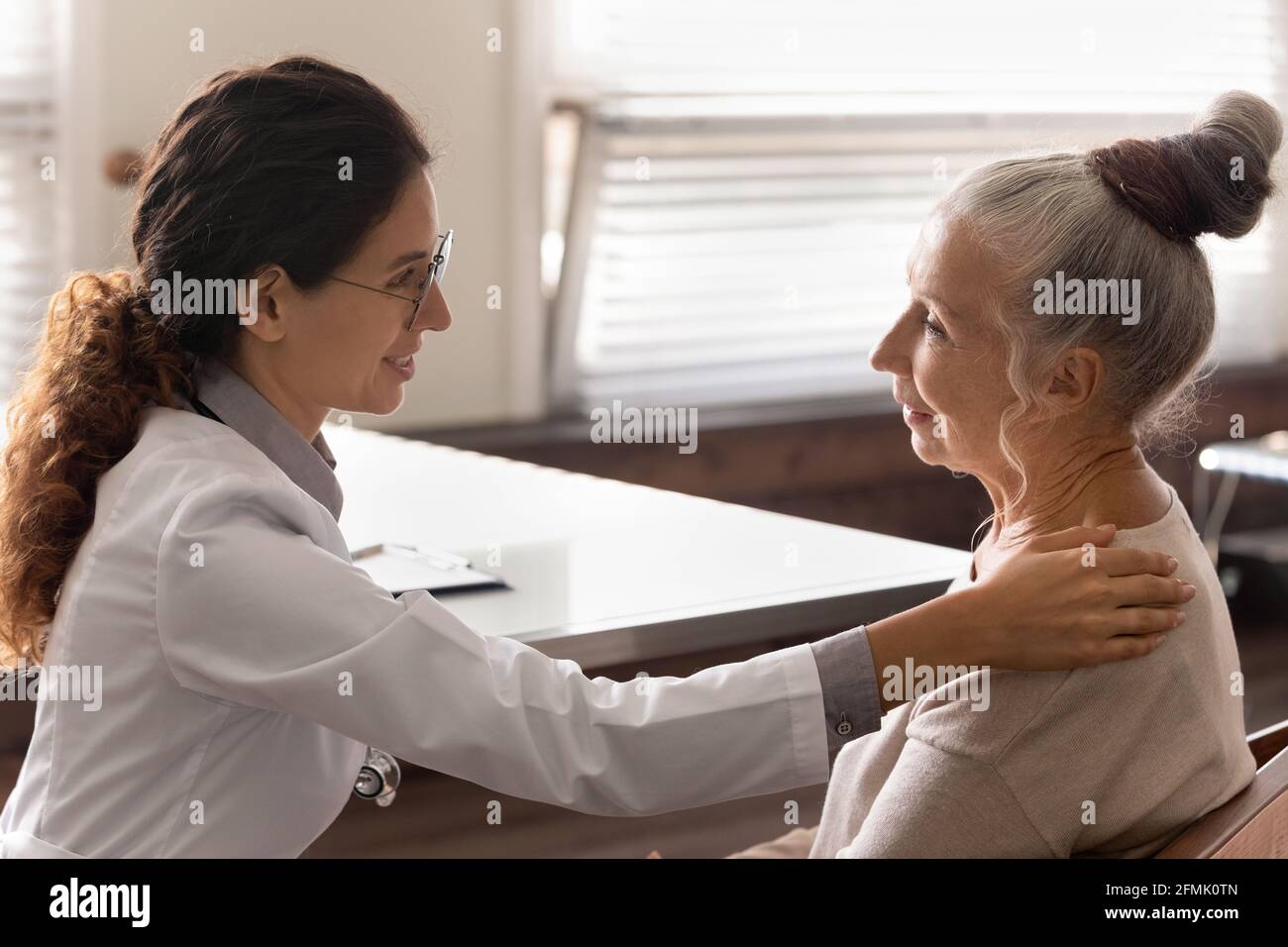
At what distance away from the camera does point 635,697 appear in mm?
1174

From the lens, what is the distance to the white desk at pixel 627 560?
5.29ft

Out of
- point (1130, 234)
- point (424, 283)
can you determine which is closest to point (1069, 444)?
point (1130, 234)

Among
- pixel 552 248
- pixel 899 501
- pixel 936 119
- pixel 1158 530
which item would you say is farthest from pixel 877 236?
pixel 1158 530

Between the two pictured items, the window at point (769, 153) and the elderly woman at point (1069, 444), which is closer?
the elderly woman at point (1069, 444)

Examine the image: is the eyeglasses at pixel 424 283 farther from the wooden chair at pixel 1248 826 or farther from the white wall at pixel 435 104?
the white wall at pixel 435 104

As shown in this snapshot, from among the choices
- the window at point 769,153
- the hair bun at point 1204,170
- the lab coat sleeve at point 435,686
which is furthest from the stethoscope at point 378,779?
the window at point 769,153

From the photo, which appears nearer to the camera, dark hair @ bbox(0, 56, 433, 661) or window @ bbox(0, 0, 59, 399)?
dark hair @ bbox(0, 56, 433, 661)

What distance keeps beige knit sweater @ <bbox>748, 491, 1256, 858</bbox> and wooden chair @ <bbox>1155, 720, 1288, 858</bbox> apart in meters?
0.02

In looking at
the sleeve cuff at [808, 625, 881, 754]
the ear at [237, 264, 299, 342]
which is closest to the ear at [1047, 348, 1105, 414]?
the sleeve cuff at [808, 625, 881, 754]

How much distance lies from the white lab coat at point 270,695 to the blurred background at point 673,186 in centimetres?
186

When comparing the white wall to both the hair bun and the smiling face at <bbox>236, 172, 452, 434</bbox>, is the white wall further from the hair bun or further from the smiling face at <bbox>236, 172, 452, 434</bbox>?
the hair bun

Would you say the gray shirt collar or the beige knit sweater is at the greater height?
the gray shirt collar

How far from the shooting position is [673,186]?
4023 millimetres

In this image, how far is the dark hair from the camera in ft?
4.12
